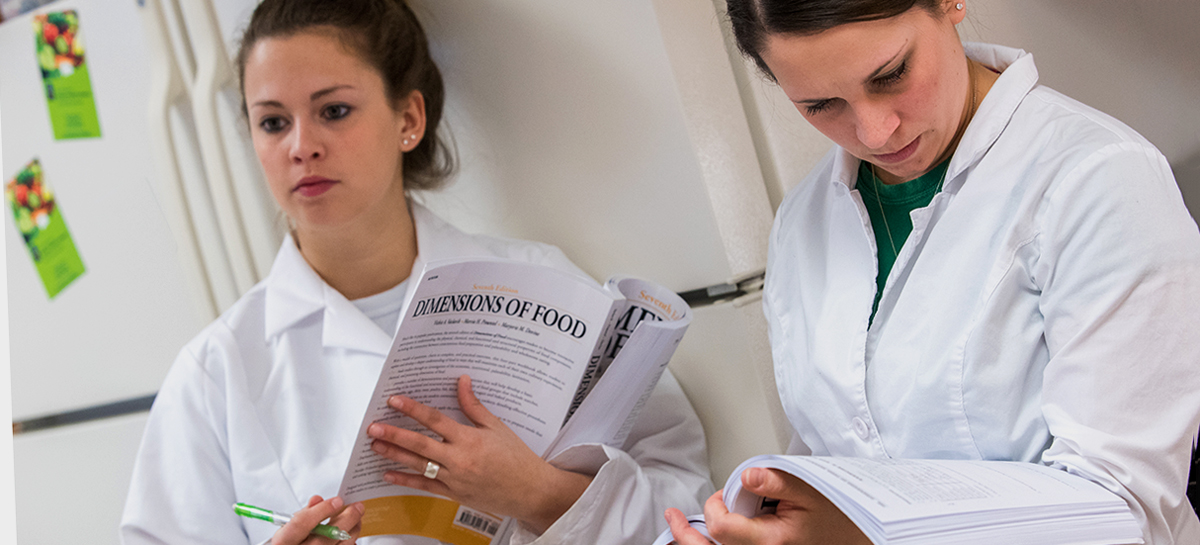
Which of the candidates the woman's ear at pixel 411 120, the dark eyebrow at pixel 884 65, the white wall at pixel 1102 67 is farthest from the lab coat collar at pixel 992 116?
the woman's ear at pixel 411 120

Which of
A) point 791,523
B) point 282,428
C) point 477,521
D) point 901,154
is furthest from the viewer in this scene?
point 282,428

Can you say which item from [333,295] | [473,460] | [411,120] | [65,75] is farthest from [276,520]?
[65,75]

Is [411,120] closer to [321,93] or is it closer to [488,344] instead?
[321,93]

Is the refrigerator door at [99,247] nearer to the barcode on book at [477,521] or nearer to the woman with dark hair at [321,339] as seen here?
the woman with dark hair at [321,339]

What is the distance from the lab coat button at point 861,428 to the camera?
820 millimetres

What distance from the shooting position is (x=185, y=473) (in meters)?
1.12

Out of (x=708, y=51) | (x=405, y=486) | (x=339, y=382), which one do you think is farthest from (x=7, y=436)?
(x=708, y=51)

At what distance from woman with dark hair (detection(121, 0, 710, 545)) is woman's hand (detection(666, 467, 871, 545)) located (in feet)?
1.15

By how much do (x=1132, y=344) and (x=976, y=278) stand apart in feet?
0.44

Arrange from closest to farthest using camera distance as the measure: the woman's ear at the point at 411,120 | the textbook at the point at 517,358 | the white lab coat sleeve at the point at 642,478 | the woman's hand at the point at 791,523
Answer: the woman's hand at the point at 791,523 → the textbook at the point at 517,358 → the white lab coat sleeve at the point at 642,478 → the woman's ear at the point at 411,120

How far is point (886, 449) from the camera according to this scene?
81 centimetres

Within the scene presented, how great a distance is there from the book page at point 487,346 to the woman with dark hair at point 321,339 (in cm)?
12

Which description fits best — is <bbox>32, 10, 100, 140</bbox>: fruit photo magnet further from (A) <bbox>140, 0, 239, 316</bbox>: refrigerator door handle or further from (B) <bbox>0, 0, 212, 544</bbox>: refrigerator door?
(A) <bbox>140, 0, 239, 316</bbox>: refrigerator door handle

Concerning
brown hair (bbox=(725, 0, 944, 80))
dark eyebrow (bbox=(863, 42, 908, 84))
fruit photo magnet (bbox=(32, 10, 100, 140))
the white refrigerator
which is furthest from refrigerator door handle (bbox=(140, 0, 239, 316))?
dark eyebrow (bbox=(863, 42, 908, 84))
